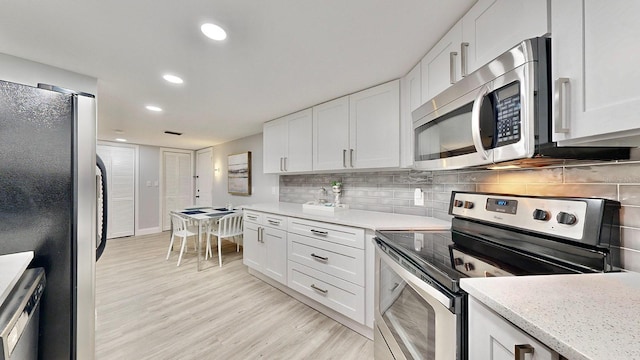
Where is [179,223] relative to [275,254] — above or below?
above

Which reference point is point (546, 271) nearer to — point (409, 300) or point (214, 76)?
point (409, 300)

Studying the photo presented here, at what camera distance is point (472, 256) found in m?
1.00

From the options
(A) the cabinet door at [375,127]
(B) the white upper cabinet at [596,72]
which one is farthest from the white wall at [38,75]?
(B) the white upper cabinet at [596,72]

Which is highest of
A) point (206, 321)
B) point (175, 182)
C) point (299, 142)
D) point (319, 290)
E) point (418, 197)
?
point (299, 142)

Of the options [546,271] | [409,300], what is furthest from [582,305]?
[409,300]

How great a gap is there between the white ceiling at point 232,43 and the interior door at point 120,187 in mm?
3283

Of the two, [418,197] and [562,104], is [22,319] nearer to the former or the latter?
[562,104]

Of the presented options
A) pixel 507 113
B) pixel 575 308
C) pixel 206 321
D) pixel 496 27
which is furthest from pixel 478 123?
pixel 206 321

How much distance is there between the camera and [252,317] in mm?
2043

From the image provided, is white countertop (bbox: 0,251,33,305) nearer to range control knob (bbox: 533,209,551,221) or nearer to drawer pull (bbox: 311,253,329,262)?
drawer pull (bbox: 311,253,329,262)

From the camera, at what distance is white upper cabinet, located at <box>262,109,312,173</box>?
272 centimetres

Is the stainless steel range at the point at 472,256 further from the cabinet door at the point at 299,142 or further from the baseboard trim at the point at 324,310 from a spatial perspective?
the cabinet door at the point at 299,142

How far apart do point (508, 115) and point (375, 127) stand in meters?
1.25

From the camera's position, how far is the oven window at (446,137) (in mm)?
1117
